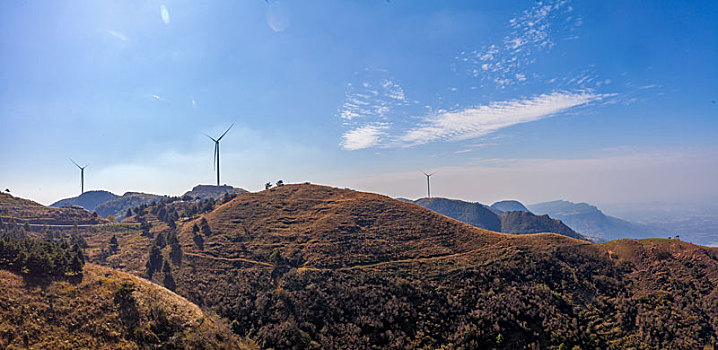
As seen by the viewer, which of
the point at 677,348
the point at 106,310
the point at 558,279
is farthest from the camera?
the point at 558,279

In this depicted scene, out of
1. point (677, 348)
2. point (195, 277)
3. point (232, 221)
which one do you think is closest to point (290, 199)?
→ point (232, 221)

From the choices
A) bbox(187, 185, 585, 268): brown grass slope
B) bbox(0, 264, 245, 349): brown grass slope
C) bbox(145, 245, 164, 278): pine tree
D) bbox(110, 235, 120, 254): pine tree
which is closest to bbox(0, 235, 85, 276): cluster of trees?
bbox(0, 264, 245, 349): brown grass slope

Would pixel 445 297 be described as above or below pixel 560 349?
above

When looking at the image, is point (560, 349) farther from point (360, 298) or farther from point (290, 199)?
point (290, 199)

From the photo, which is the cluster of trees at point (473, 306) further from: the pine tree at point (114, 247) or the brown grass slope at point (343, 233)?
the pine tree at point (114, 247)

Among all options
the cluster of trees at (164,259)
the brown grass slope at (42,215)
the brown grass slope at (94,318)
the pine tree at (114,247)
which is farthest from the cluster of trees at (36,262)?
the brown grass slope at (42,215)

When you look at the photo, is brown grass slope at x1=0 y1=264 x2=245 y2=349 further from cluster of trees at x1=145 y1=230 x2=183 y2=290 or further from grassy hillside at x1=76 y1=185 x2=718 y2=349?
cluster of trees at x1=145 y1=230 x2=183 y2=290
